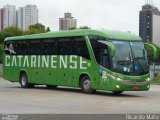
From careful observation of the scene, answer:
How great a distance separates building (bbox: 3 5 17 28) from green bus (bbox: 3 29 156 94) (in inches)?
4904

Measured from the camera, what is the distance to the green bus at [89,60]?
22.5 m

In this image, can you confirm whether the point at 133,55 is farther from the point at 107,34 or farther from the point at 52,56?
the point at 52,56

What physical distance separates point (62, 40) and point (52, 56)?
4.72 ft

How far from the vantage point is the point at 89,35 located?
23875mm

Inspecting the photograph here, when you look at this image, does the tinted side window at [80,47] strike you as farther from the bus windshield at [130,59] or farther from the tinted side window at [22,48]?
the tinted side window at [22,48]

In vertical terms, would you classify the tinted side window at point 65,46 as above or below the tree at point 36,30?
below

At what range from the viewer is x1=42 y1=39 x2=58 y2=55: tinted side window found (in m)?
26.8

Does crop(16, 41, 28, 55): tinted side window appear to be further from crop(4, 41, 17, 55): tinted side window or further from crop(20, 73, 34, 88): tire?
crop(20, 73, 34, 88): tire

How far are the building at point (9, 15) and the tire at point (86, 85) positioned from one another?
128959 mm

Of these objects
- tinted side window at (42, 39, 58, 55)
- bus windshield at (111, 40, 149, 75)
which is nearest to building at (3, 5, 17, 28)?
tinted side window at (42, 39, 58, 55)

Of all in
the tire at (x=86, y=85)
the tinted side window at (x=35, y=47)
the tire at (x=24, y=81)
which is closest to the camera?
the tire at (x=86, y=85)

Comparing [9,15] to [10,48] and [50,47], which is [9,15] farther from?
[50,47]

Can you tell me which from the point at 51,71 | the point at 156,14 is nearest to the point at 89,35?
the point at 51,71

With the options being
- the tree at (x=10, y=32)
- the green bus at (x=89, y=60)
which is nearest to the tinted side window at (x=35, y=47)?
the green bus at (x=89, y=60)
